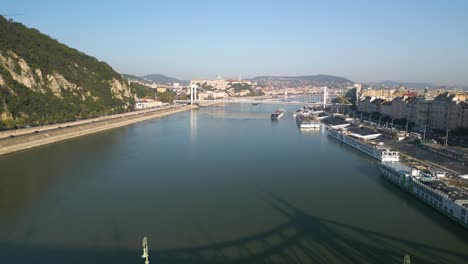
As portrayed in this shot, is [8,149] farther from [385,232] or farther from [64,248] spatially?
[385,232]

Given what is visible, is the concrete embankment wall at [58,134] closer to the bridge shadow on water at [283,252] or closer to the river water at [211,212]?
the river water at [211,212]

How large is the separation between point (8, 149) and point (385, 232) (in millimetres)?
7172

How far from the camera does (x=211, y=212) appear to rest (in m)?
4.46

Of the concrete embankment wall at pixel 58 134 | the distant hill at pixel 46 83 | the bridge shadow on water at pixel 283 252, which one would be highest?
the distant hill at pixel 46 83

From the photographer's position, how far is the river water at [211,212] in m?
3.47

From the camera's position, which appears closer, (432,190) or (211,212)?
(211,212)

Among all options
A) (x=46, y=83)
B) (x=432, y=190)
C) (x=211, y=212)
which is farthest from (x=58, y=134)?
(x=432, y=190)

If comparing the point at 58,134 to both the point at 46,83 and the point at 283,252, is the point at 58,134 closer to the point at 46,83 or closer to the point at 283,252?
the point at 46,83

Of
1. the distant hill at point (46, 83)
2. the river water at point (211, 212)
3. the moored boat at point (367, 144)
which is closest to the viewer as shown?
the river water at point (211, 212)

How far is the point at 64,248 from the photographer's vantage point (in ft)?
11.5

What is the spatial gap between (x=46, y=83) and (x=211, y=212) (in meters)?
10.6

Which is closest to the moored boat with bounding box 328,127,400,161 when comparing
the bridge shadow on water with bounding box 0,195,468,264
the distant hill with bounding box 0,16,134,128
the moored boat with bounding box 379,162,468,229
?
the moored boat with bounding box 379,162,468,229

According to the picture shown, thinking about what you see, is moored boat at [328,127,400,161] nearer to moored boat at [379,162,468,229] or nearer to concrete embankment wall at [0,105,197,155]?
moored boat at [379,162,468,229]

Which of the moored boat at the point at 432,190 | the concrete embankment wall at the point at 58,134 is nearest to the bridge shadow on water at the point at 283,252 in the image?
the moored boat at the point at 432,190
